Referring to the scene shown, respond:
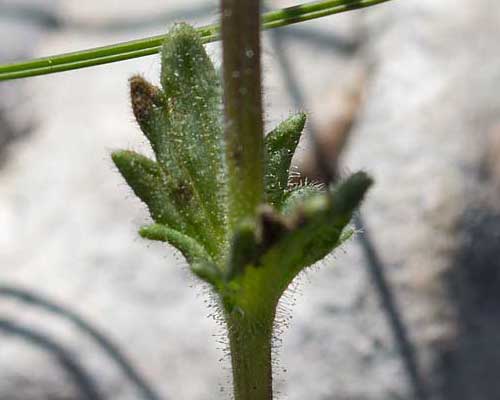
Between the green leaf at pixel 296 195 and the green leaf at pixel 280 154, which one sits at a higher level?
the green leaf at pixel 280 154

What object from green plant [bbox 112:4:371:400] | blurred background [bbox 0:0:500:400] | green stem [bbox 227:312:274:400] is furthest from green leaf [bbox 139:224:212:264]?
blurred background [bbox 0:0:500:400]

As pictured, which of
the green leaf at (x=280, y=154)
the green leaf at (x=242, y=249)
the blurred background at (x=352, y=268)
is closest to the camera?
the green leaf at (x=242, y=249)

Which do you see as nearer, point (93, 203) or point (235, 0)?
point (235, 0)

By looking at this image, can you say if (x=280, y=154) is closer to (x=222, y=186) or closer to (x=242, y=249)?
(x=222, y=186)

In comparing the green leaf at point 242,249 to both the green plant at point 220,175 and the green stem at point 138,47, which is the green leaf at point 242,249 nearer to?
the green plant at point 220,175

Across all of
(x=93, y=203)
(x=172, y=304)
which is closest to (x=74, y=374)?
(x=172, y=304)

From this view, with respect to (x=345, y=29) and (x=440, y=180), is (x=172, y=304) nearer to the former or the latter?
(x=440, y=180)

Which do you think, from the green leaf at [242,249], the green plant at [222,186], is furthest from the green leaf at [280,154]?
the green leaf at [242,249]
